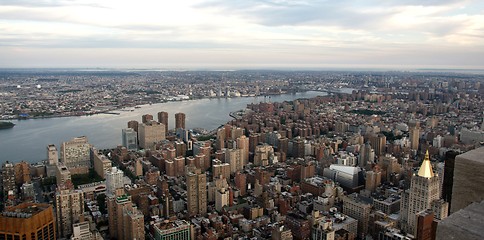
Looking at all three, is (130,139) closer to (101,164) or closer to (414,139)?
(101,164)

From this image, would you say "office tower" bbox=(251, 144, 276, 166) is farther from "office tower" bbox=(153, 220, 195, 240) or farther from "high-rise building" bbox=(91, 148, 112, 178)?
"office tower" bbox=(153, 220, 195, 240)

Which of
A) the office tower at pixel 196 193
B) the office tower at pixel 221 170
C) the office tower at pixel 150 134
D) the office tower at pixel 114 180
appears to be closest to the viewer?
the office tower at pixel 196 193

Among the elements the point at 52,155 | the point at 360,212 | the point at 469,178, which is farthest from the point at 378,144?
the point at 469,178

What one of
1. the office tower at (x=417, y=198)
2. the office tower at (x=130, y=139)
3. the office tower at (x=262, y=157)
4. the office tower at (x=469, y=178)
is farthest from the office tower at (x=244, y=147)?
the office tower at (x=469, y=178)

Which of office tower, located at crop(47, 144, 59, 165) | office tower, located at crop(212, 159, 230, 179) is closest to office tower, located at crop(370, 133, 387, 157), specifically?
office tower, located at crop(212, 159, 230, 179)

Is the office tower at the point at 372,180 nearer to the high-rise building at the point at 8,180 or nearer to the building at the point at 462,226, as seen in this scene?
the high-rise building at the point at 8,180

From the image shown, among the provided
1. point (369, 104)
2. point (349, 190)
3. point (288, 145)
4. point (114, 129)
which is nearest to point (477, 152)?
point (349, 190)
